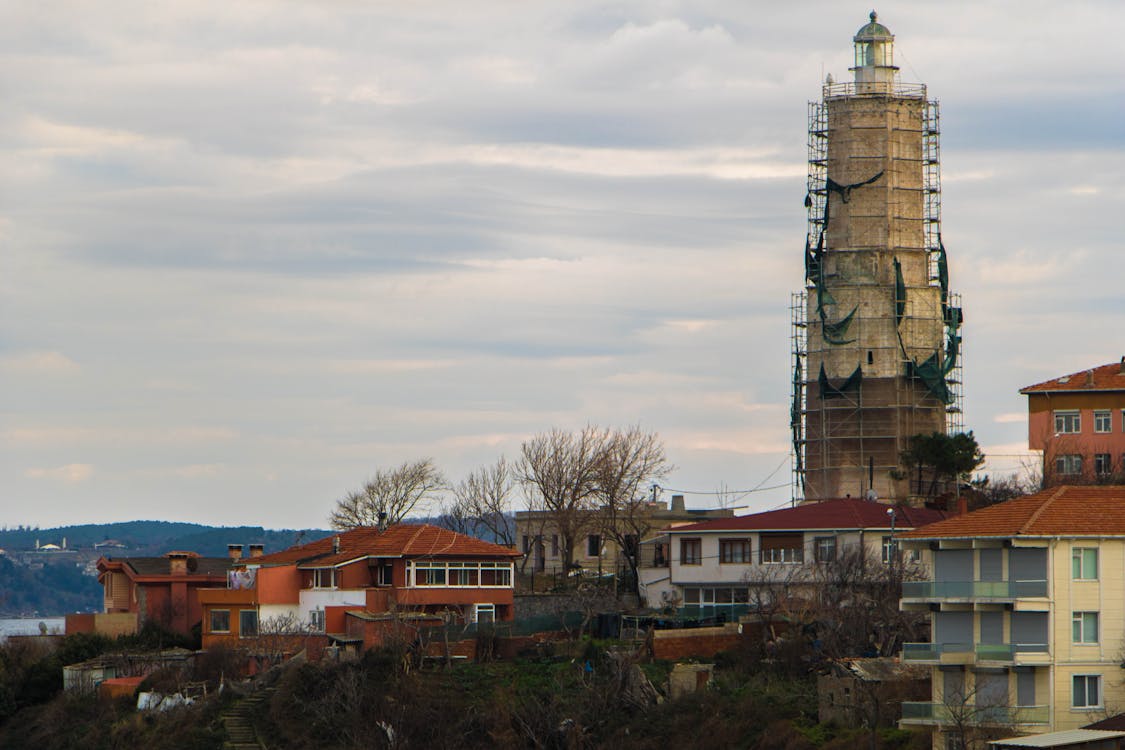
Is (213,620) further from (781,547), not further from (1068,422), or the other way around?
(1068,422)

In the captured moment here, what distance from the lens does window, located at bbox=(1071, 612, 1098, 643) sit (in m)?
48.9

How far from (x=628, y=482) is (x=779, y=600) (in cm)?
3185

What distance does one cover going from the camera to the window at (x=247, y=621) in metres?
70.9

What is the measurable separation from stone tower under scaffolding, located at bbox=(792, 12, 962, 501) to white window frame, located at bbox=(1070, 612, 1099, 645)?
38148 mm

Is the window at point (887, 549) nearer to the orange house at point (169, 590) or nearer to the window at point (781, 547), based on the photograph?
the window at point (781, 547)

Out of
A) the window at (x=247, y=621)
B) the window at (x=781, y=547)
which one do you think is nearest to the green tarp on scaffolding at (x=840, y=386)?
the window at (x=781, y=547)

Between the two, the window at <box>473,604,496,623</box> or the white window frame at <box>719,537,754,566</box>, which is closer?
the window at <box>473,604,496,623</box>

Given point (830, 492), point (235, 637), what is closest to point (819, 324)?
point (830, 492)

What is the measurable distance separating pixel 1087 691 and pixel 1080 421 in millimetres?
36320

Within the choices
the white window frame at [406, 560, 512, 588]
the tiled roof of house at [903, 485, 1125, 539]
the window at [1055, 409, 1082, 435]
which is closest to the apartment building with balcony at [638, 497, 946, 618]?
the white window frame at [406, 560, 512, 588]

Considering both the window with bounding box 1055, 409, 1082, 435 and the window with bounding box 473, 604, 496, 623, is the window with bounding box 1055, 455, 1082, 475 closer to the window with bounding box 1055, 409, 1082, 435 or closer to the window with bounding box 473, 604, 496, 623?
the window with bounding box 1055, 409, 1082, 435

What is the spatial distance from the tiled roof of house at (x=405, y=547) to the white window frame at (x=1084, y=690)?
2781 cm

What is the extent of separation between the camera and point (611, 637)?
68688mm

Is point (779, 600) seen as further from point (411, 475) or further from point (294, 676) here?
point (411, 475)
